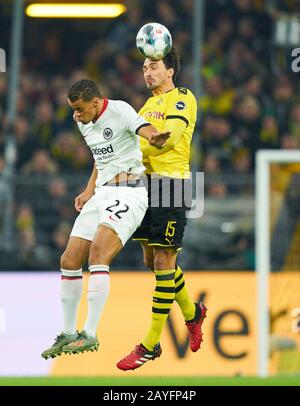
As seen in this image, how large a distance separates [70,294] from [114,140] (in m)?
1.11

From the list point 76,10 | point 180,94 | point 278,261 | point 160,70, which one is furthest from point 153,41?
point 76,10

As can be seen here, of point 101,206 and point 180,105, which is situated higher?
point 180,105

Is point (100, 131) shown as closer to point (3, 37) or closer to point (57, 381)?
point (57, 381)

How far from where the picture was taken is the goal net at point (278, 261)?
496 inches

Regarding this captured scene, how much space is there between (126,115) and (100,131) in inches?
9.0

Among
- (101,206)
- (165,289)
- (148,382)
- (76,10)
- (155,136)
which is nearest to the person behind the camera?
(155,136)

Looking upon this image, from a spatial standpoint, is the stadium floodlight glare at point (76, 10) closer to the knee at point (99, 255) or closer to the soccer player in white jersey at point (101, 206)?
the soccer player in white jersey at point (101, 206)

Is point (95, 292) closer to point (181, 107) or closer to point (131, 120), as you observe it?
point (131, 120)

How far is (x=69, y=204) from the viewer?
48.5ft

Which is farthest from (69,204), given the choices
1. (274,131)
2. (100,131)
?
(100,131)

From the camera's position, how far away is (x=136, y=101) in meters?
16.7

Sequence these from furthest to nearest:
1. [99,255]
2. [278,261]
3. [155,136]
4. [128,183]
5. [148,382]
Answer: [278,261]
[148,382]
[128,183]
[99,255]
[155,136]

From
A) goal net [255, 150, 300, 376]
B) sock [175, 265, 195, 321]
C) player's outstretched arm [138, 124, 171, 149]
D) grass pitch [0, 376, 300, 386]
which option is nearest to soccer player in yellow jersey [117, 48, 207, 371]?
sock [175, 265, 195, 321]

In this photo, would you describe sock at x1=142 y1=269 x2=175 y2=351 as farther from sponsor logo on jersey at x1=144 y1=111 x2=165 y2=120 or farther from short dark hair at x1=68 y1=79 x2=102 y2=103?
short dark hair at x1=68 y1=79 x2=102 y2=103
